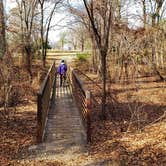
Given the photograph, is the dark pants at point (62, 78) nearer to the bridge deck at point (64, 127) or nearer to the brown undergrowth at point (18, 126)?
the brown undergrowth at point (18, 126)

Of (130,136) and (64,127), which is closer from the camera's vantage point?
(130,136)

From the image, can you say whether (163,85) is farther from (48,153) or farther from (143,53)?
(48,153)

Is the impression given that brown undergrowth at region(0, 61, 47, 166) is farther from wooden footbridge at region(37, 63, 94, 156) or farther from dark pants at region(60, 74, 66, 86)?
dark pants at region(60, 74, 66, 86)

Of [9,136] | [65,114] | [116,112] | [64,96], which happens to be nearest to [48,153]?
[9,136]

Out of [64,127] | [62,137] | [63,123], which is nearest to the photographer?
[62,137]

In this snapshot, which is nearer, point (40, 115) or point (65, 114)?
point (40, 115)

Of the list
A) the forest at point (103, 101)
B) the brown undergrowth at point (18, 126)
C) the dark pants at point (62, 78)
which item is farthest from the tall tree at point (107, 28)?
the dark pants at point (62, 78)

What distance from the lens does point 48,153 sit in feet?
27.9

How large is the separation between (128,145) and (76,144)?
1351 mm

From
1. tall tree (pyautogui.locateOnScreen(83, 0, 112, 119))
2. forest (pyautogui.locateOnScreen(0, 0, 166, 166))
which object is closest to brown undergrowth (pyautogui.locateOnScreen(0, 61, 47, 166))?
forest (pyautogui.locateOnScreen(0, 0, 166, 166))

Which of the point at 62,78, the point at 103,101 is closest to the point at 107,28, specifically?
the point at 103,101

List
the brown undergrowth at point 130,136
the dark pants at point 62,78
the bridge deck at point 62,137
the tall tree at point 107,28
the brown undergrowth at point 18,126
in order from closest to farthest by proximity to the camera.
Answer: the brown undergrowth at point 130,136 < the bridge deck at point 62,137 < the brown undergrowth at point 18,126 < the tall tree at point 107,28 < the dark pants at point 62,78

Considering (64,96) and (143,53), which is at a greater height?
(143,53)

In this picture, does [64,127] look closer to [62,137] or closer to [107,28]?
[62,137]
